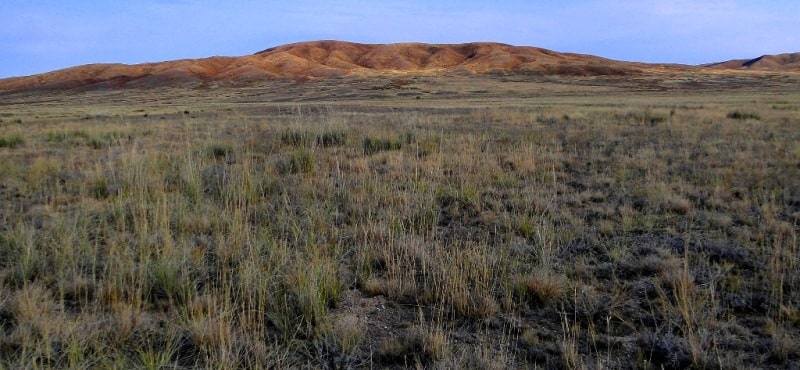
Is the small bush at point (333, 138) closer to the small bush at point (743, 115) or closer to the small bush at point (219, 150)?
the small bush at point (219, 150)

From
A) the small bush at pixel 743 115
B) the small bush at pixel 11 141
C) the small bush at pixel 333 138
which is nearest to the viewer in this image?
the small bush at pixel 333 138

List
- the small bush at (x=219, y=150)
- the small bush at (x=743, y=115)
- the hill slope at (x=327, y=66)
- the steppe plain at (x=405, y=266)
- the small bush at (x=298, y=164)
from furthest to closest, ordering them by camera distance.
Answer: the hill slope at (x=327, y=66), the small bush at (x=743, y=115), the small bush at (x=219, y=150), the small bush at (x=298, y=164), the steppe plain at (x=405, y=266)

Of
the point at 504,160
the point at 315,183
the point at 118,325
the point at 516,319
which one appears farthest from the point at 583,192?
the point at 118,325

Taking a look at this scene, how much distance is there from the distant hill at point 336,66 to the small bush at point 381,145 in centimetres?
8150

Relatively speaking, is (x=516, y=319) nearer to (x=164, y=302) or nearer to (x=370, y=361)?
A: (x=370, y=361)

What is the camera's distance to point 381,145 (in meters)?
11.3

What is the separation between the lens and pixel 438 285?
4246 millimetres

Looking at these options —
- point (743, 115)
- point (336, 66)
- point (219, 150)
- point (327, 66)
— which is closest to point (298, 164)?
point (219, 150)

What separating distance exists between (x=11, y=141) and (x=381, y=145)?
829 cm

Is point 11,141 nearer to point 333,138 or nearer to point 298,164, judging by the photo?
point 333,138

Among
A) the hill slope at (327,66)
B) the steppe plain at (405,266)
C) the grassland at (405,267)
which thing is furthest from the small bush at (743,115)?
the hill slope at (327,66)

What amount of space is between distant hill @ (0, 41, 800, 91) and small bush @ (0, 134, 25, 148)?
78720 mm

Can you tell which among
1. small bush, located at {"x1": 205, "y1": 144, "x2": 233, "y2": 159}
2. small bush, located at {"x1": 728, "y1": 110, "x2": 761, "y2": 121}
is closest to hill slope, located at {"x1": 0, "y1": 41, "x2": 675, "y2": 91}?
small bush, located at {"x1": 728, "y1": 110, "x2": 761, "y2": 121}

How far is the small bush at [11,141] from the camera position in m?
13.0
